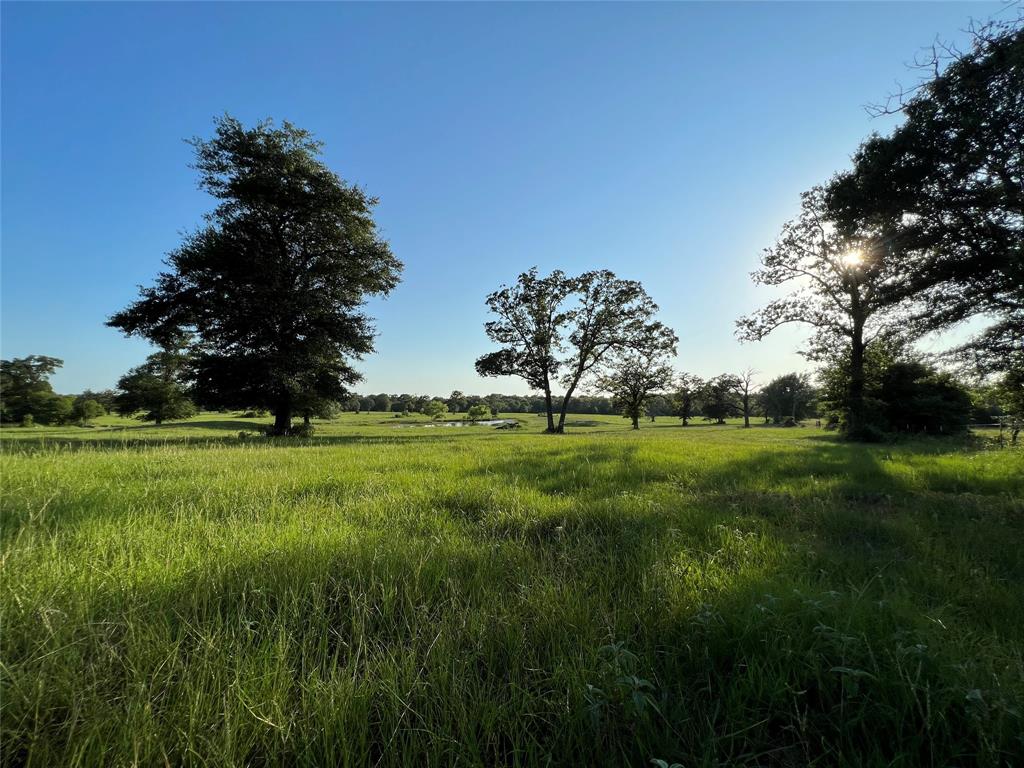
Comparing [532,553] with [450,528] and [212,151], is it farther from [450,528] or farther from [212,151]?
[212,151]

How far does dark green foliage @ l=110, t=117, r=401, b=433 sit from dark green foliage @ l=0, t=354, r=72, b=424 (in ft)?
180

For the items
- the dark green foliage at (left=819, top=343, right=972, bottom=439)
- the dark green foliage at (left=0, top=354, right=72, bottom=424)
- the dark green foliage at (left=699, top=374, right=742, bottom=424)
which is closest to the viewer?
the dark green foliage at (left=819, top=343, right=972, bottom=439)

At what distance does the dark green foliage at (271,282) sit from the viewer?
57.5ft

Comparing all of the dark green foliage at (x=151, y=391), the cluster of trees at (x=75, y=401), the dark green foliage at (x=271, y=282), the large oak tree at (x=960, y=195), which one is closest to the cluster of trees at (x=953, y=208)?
the large oak tree at (x=960, y=195)

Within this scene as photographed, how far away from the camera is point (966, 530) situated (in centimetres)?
384

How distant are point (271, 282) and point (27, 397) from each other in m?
65.3

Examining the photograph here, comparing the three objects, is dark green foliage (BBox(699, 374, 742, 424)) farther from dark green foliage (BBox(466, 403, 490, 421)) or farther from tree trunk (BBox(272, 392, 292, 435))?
tree trunk (BBox(272, 392, 292, 435))

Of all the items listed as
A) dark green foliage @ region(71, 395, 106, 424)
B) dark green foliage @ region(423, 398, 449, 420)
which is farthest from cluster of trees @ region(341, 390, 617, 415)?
dark green foliage @ region(71, 395, 106, 424)

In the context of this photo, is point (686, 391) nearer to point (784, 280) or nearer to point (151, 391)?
point (784, 280)

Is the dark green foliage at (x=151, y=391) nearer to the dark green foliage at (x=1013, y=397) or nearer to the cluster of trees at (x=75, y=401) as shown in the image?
the cluster of trees at (x=75, y=401)

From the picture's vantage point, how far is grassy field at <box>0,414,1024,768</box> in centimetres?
132

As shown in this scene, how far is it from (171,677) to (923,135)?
16.5 metres

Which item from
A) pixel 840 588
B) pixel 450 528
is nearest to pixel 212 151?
pixel 450 528

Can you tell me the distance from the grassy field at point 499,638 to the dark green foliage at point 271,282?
15932 mm
